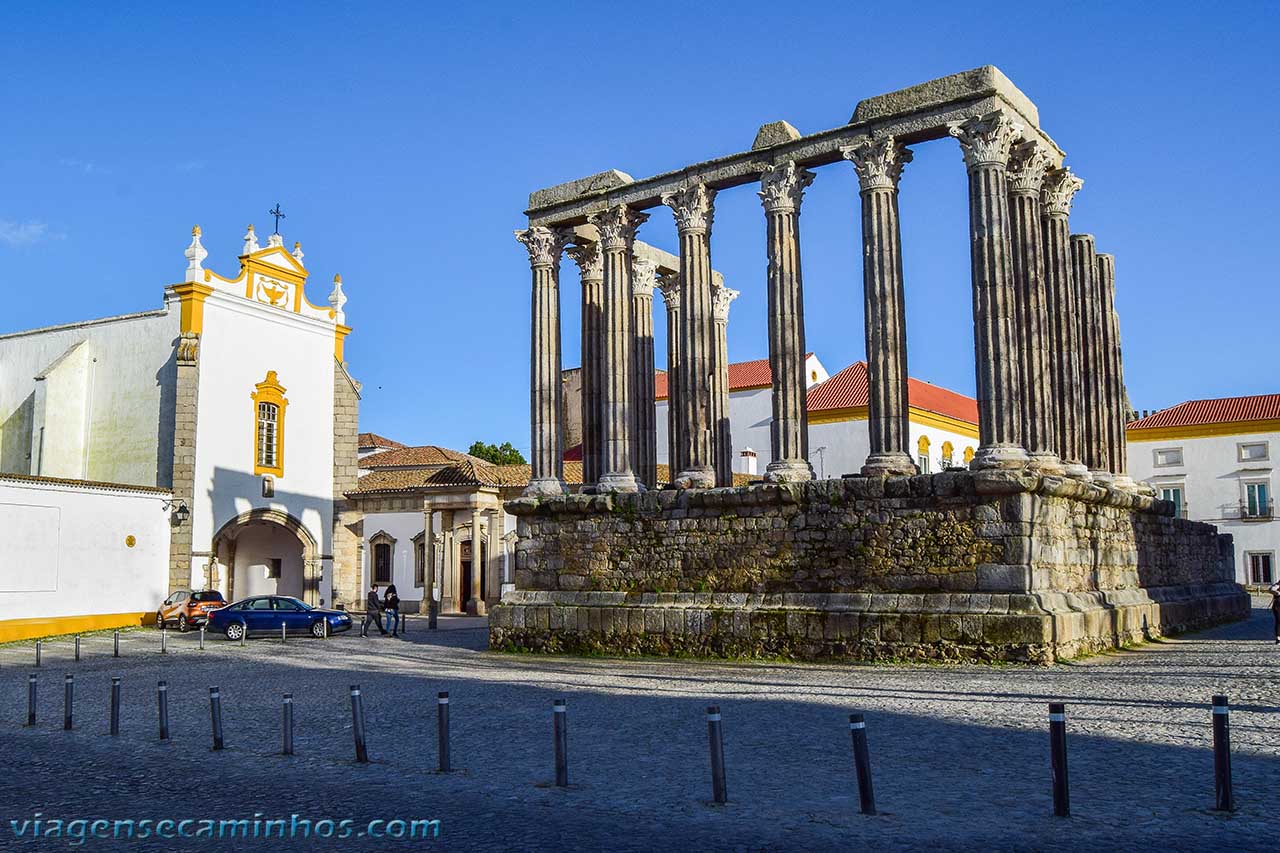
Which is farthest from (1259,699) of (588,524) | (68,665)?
(68,665)

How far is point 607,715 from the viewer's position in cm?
A: 1178

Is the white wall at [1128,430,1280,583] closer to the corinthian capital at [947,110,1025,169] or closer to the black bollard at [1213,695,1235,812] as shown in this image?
the corinthian capital at [947,110,1025,169]

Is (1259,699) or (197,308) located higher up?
(197,308)

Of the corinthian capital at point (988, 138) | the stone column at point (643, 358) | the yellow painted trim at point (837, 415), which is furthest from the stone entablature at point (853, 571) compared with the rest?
the yellow painted trim at point (837, 415)

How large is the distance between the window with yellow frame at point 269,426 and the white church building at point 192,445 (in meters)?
0.05

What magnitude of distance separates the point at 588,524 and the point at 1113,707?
36.0 ft

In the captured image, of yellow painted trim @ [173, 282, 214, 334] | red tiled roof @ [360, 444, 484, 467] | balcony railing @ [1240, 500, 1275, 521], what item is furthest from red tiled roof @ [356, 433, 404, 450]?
balcony railing @ [1240, 500, 1275, 521]

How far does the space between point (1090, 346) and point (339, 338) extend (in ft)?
79.2

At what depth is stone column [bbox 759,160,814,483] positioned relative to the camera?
63.0 feet

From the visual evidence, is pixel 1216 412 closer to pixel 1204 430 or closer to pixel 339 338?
pixel 1204 430

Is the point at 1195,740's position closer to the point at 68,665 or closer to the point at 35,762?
the point at 35,762

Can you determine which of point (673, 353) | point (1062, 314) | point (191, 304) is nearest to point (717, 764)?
point (1062, 314)

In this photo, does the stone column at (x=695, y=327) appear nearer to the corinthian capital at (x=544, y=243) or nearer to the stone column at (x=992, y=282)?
the corinthian capital at (x=544, y=243)

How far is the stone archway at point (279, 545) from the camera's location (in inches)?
1336
